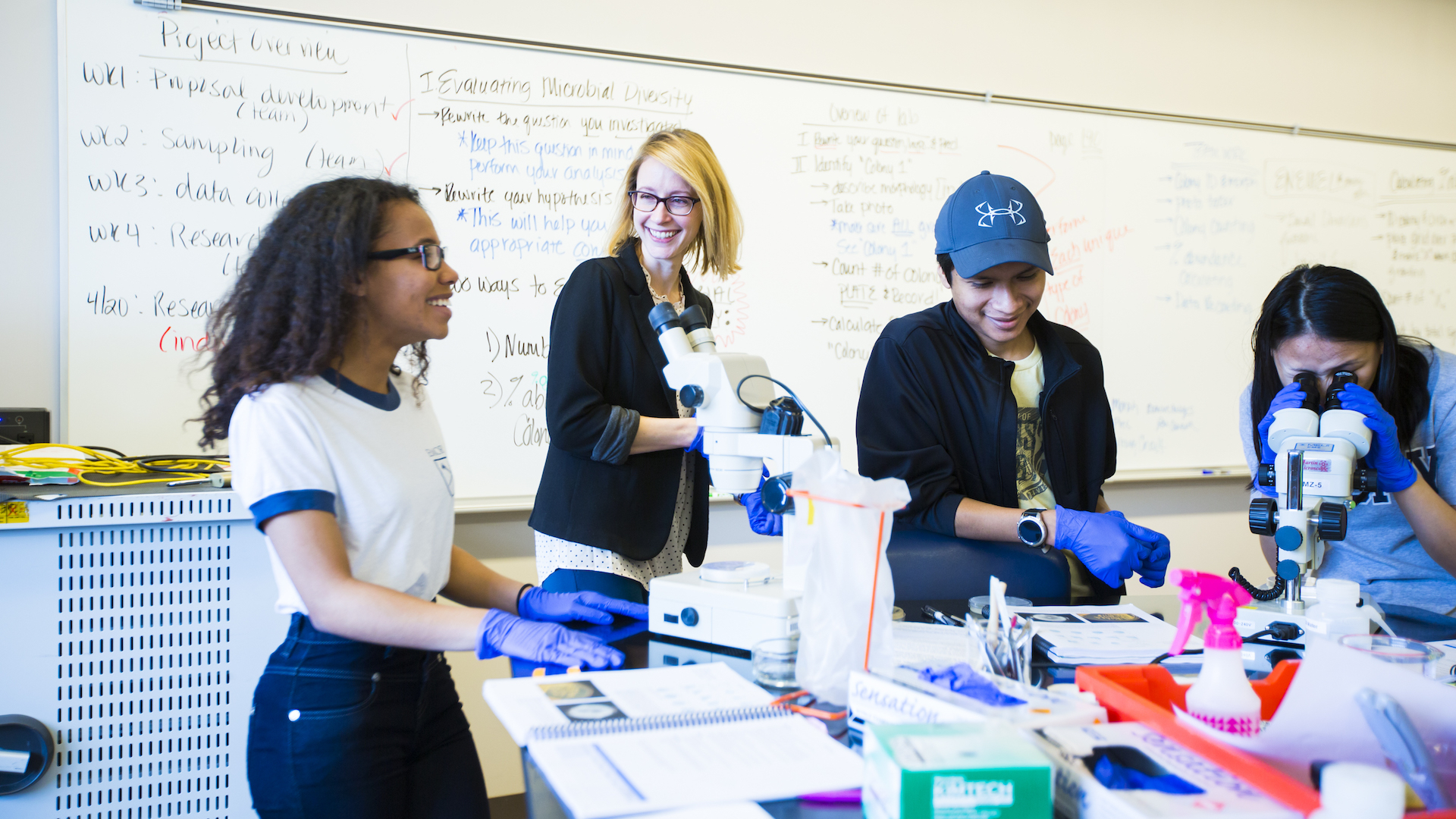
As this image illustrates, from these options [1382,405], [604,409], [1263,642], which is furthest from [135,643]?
[1382,405]

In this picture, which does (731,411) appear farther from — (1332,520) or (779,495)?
(1332,520)

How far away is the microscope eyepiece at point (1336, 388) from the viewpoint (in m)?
1.53

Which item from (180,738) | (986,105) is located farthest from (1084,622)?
(986,105)

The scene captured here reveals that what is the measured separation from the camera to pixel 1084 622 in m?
1.33

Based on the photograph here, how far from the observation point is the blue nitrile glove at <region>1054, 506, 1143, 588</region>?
1.45 metres

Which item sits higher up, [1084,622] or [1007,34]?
[1007,34]

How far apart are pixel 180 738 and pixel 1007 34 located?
316 cm

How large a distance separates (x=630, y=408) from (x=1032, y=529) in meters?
0.78

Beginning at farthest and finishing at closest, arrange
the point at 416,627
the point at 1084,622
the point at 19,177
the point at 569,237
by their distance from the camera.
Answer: the point at 569,237 → the point at 19,177 → the point at 1084,622 → the point at 416,627

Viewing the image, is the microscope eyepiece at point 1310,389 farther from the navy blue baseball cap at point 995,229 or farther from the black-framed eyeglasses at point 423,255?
the black-framed eyeglasses at point 423,255

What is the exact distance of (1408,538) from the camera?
176 cm

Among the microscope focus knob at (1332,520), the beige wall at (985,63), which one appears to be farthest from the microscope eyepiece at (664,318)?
the beige wall at (985,63)

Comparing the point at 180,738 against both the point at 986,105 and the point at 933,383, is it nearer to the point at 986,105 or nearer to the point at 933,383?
the point at 933,383

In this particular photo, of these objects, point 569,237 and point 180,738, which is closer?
point 180,738
